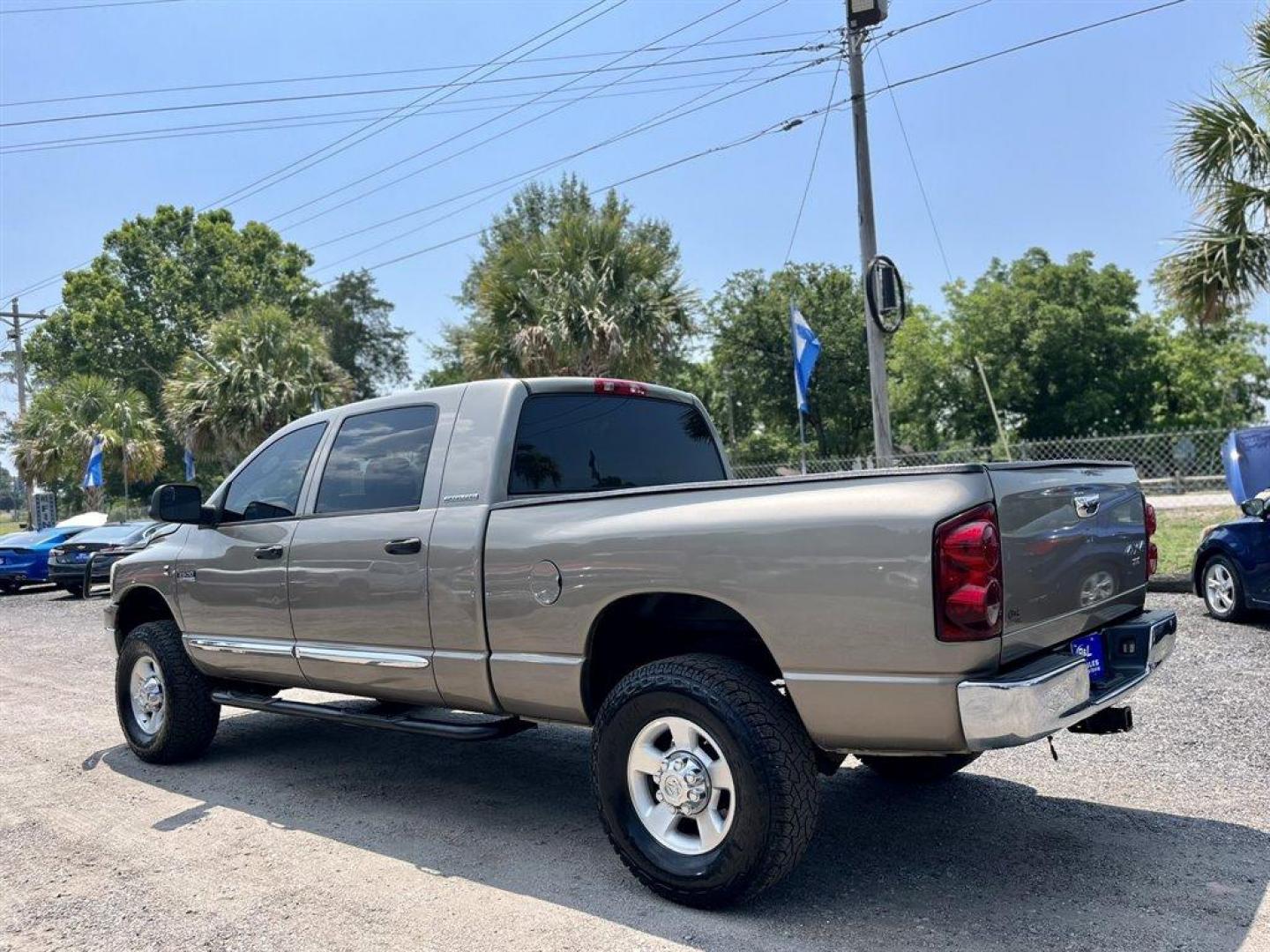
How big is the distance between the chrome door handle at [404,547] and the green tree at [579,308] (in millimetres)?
13322

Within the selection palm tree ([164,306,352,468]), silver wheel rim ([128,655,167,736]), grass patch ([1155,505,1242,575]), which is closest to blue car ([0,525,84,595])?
palm tree ([164,306,352,468])

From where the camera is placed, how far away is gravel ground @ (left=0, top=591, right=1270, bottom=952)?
11.1ft

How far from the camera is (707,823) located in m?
3.46

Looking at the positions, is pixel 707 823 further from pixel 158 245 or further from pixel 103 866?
pixel 158 245

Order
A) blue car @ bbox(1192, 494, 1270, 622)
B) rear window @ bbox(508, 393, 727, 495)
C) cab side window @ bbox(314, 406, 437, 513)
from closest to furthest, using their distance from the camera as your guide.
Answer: rear window @ bbox(508, 393, 727, 495) < cab side window @ bbox(314, 406, 437, 513) < blue car @ bbox(1192, 494, 1270, 622)

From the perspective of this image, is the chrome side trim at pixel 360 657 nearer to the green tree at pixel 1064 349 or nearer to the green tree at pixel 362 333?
the green tree at pixel 1064 349

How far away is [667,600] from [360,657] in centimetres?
165

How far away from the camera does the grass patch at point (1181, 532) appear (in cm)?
1072

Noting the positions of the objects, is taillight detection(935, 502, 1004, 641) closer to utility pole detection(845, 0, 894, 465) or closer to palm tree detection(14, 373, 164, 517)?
utility pole detection(845, 0, 894, 465)

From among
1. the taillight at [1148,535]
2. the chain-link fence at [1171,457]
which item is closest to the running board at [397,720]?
the taillight at [1148,535]

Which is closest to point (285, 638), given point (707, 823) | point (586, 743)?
point (586, 743)

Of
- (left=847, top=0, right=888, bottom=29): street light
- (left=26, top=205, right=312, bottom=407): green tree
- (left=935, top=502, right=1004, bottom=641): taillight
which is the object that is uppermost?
(left=26, top=205, right=312, bottom=407): green tree

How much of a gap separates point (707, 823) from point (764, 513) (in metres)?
1.09

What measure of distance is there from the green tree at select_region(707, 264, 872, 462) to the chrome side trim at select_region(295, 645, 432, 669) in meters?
34.8
